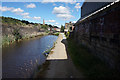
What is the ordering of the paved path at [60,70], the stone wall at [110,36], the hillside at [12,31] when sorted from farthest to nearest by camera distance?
the hillside at [12,31]
the paved path at [60,70]
the stone wall at [110,36]

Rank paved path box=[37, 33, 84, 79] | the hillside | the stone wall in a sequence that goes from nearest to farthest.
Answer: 1. the stone wall
2. paved path box=[37, 33, 84, 79]
3. the hillside

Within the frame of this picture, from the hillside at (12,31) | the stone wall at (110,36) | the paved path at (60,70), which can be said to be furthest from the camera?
the hillside at (12,31)

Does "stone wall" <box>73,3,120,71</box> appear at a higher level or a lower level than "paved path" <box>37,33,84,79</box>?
higher

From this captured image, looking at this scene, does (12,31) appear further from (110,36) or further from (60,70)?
(110,36)

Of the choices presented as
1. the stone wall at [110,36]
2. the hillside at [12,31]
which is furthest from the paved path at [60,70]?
the hillside at [12,31]

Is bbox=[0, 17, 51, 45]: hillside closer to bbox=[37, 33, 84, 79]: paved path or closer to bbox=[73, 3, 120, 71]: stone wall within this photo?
bbox=[37, 33, 84, 79]: paved path

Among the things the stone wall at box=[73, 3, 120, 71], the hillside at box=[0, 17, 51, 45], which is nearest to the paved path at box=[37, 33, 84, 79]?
the stone wall at box=[73, 3, 120, 71]

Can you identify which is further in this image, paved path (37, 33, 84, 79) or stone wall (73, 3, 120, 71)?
→ paved path (37, 33, 84, 79)

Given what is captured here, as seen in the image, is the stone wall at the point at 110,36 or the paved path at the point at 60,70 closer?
the stone wall at the point at 110,36

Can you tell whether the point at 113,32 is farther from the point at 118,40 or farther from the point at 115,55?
the point at 115,55

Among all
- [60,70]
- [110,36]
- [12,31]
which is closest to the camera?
[110,36]

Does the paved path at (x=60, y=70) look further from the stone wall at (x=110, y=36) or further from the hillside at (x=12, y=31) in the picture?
the hillside at (x=12, y=31)

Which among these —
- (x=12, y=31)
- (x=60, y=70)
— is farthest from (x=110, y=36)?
(x=12, y=31)

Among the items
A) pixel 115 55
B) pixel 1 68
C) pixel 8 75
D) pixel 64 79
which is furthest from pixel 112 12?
pixel 1 68
